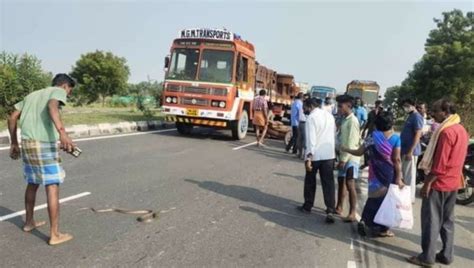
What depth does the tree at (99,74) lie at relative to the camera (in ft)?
142

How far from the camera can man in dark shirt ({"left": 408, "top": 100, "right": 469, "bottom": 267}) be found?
177 inches

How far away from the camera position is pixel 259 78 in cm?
1745

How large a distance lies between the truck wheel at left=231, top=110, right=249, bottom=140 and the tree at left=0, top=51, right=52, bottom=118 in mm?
7470

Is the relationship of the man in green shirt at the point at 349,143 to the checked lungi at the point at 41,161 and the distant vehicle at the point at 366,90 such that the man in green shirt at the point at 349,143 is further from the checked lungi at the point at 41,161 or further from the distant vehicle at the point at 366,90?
the distant vehicle at the point at 366,90

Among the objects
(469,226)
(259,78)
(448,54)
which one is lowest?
(469,226)

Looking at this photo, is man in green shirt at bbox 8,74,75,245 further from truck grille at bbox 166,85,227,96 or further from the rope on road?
truck grille at bbox 166,85,227,96

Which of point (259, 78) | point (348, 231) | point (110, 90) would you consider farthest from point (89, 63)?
point (348, 231)

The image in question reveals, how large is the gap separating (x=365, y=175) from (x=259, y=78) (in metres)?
8.32

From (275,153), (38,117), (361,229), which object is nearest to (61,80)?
(38,117)

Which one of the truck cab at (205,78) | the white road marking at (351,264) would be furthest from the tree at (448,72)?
the white road marking at (351,264)

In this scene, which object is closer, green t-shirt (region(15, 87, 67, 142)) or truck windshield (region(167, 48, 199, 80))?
green t-shirt (region(15, 87, 67, 142))

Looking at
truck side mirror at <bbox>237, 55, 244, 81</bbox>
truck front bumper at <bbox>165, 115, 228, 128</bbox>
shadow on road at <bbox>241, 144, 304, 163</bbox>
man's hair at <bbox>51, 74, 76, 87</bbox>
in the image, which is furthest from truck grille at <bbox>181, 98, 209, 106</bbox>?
man's hair at <bbox>51, 74, 76, 87</bbox>

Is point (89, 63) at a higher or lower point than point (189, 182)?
higher

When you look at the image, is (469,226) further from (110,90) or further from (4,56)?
(110,90)
